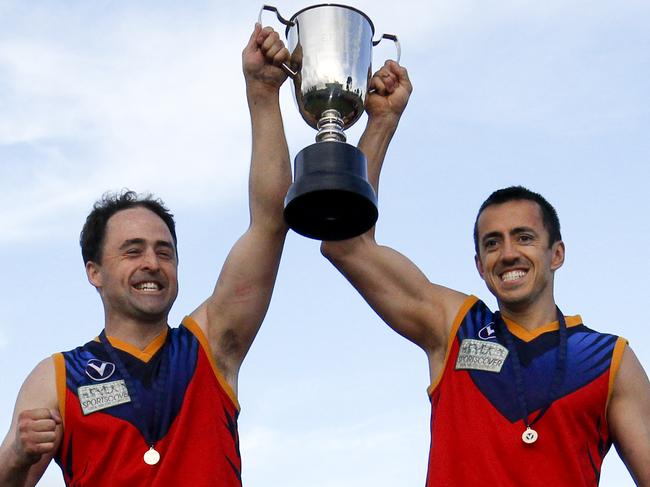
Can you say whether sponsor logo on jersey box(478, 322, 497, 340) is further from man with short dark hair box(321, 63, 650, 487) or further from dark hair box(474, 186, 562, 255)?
dark hair box(474, 186, 562, 255)

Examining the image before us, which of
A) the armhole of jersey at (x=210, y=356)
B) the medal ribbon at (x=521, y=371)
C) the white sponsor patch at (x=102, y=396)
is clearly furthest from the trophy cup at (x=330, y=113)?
the white sponsor patch at (x=102, y=396)

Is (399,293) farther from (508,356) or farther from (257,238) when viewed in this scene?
(257,238)

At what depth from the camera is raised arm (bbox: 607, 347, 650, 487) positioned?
728cm

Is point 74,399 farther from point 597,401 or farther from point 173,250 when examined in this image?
point 597,401

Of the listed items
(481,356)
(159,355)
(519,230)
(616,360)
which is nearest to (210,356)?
(159,355)

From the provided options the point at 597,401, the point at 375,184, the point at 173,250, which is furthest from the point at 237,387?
the point at 597,401

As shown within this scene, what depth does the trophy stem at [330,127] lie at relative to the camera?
7031 mm

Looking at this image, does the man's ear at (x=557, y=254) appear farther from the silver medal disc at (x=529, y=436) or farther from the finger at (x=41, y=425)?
the finger at (x=41, y=425)

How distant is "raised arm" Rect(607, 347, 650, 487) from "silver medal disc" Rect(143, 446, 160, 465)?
8.31 feet

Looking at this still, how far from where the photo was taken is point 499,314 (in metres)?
7.90

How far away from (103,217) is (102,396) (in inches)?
50.5

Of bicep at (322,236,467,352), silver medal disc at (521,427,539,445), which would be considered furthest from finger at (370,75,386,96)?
silver medal disc at (521,427,539,445)

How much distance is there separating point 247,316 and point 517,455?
5.67 ft

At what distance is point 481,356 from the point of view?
7.55 m
